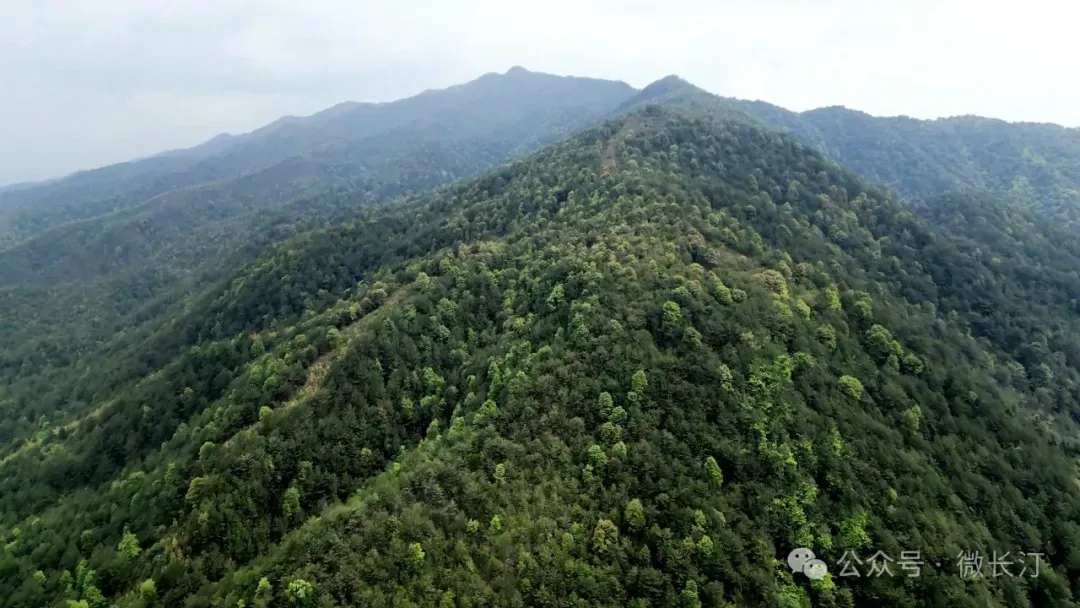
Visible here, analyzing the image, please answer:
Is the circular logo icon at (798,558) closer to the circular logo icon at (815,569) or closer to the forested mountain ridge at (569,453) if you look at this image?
the circular logo icon at (815,569)

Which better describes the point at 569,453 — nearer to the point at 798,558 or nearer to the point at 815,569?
the point at 798,558

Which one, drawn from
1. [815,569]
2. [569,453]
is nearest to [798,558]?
[815,569]

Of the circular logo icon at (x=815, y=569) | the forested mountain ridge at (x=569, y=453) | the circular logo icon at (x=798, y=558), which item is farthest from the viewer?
the circular logo icon at (x=798, y=558)

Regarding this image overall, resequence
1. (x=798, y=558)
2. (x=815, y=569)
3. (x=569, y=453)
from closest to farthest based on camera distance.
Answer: (x=815, y=569), (x=798, y=558), (x=569, y=453)

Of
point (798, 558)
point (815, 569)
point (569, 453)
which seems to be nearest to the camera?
point (815, 569)

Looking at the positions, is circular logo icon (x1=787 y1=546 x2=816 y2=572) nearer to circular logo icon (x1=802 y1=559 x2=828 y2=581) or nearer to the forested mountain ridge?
circular logo icon (x1=802 y1=559 x2=828 y2=581)

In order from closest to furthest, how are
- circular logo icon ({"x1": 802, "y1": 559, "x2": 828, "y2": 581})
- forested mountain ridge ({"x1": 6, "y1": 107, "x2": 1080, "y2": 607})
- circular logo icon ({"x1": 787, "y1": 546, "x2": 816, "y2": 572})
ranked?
forested mountain ridge ({"x1": 6, "y1": 107, "x2": 1080, "y2": 607}) < circular logo icon ({"x1": 802, "y1": 559, "x2": 828, "y2": 581}) < circular logo icon ({"x1": 787, "y1": 546, "x2": 816, "y2": 572})

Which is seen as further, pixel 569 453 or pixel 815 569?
pixel 569 453

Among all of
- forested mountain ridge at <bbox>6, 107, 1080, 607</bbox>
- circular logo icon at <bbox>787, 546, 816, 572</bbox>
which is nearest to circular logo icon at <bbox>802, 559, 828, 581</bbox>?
circular logo icon at <bbox>787, 546, 816, 572</bbox>

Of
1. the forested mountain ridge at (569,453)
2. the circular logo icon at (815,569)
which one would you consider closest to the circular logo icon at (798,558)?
the circular logo icon at (815,569)
